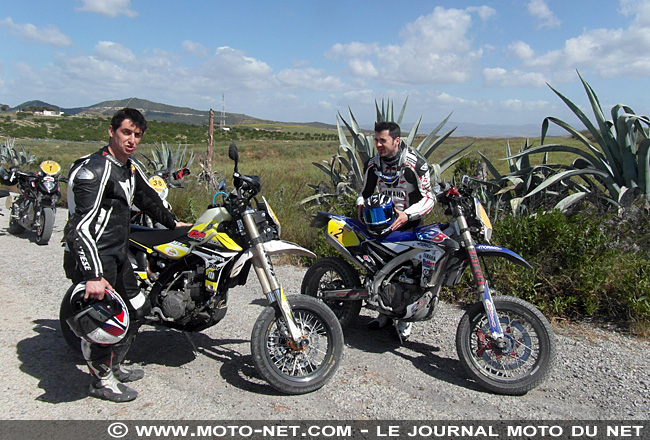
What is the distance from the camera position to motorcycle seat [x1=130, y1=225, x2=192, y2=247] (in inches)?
158

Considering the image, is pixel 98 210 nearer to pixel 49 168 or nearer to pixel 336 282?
pixel 336 282

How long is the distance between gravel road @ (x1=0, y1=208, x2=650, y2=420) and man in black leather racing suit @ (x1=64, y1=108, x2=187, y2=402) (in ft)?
0.71

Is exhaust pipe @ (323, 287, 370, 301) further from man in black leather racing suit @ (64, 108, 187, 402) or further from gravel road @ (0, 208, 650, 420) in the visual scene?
man in black leather racing suit @ (64, 108, 187, 402)

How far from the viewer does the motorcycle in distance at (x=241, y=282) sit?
3678mm

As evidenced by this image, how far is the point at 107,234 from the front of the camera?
3467mm

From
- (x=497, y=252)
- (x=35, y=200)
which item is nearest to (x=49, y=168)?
(x=35, y=200)

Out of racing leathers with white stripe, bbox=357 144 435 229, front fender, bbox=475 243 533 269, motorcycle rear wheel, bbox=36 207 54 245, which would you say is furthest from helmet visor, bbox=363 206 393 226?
motorcycle rear wheel, bbox=36 207 54 245

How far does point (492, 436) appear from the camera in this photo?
3.22 m

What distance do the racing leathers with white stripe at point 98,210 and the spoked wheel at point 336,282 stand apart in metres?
1.97

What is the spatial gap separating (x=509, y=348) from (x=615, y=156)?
4622mm

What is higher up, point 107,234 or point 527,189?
point 527,189

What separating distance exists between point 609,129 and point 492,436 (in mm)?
5586

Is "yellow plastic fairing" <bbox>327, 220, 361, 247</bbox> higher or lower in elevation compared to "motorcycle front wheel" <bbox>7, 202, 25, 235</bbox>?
higher

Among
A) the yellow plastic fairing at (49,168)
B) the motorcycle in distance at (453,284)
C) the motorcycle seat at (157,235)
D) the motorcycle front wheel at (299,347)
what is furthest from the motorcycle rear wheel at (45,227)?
the motorcycle front wheel at (299,347)
